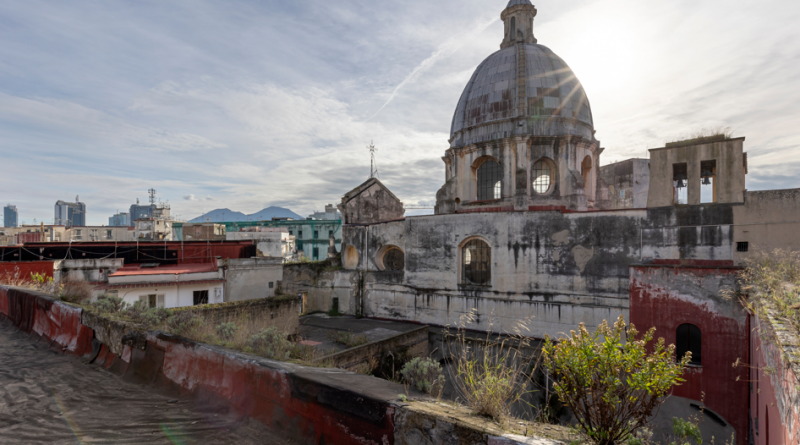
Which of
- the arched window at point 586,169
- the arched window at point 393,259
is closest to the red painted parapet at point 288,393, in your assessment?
the arched window at point 393,259

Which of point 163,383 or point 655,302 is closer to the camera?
point 163,383

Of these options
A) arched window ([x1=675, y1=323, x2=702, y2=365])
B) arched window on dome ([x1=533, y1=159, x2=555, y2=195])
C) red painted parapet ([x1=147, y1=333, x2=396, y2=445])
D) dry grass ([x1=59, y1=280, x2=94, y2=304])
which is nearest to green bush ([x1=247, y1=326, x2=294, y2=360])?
red painted parapet ([x1=147, y1=333, x2=396, y2=445])

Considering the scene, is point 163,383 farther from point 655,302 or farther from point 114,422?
point 655,302

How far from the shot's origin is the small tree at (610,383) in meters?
2.77

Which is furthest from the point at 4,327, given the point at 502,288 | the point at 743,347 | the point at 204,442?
the point at 743,347

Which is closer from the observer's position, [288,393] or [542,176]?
[288,393]

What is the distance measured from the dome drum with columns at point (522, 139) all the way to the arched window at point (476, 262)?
108 inches

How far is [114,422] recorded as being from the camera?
400 cm

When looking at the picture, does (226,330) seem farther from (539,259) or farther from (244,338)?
(539,259)

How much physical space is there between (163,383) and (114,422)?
31.1 inches

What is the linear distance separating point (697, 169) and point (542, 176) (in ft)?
24.8

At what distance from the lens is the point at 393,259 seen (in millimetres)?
24094

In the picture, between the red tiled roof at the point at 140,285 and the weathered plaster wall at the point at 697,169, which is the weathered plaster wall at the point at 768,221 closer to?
the weathered plaster wall at the point at 697,169

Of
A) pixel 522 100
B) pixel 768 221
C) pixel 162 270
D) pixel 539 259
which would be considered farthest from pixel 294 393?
pixel 162 270
